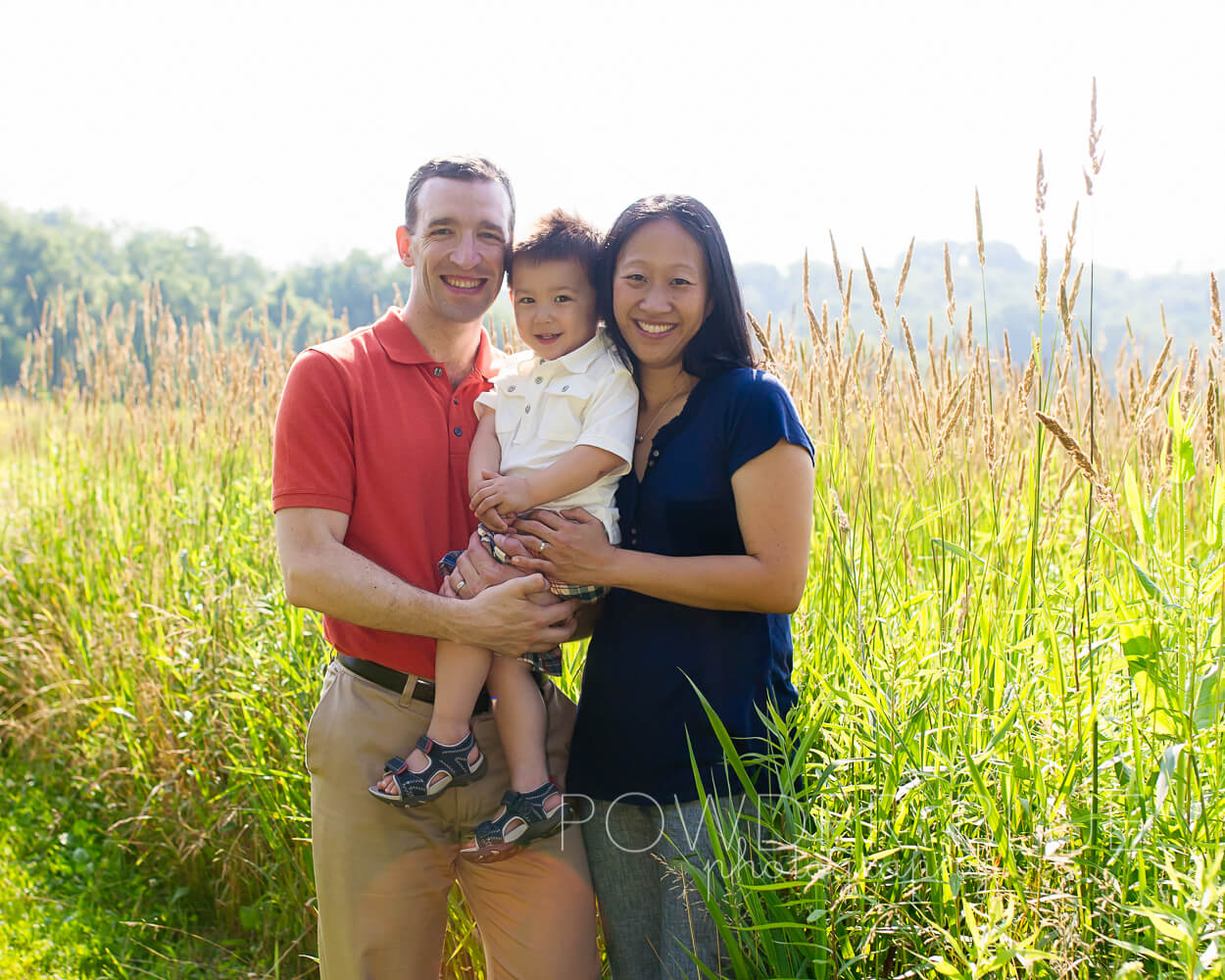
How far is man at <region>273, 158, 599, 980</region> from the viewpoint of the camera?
6.60ft

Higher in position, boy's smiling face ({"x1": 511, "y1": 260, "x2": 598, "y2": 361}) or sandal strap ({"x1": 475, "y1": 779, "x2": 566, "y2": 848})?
boy's smiling face ({"x1": 511, "y1": 260, "x2": 598, "y2": 361})

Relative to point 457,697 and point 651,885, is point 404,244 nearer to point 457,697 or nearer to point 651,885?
point 457,697

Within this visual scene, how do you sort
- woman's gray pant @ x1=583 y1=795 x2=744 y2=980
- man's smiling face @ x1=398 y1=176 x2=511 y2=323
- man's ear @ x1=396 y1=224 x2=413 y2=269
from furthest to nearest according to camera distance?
1. man's ear @ x1=396 y1=224 x2=413 y2=269
2. man's smiling face @ x1=398 y1=176 x2=511 y2=323
3. woman's gray pant @ x1=583 y1=795 x2=744 y2=980

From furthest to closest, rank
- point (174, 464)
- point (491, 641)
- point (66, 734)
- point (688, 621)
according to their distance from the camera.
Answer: point (174, 464), point (66, 734), point (491, 641), point (688, 621)

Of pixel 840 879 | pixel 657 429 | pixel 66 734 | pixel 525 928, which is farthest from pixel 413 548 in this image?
pixel 66 734

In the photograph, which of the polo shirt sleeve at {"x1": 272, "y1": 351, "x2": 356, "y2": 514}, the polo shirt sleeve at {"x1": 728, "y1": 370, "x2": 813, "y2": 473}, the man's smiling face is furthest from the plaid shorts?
the man's smiling face

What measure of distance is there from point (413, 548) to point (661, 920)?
0.95 meters

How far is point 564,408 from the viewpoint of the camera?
2061 millimetres

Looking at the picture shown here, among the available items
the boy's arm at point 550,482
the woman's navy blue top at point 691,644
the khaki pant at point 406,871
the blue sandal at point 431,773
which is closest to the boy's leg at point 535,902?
the khaki pant at point 406,871

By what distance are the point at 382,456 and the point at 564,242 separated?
0.63 metres

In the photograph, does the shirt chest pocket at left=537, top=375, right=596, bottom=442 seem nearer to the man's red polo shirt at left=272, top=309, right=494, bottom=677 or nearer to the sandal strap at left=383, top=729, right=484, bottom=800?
the man's red polo shirt at left=272, top=309, right=494, bottom=677

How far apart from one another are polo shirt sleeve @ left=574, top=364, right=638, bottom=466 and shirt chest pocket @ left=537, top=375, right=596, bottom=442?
22 mm

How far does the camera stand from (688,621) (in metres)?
1.83

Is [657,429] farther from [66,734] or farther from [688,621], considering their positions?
[66,734]
